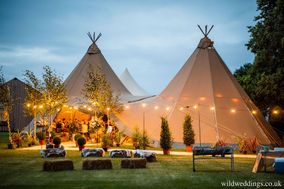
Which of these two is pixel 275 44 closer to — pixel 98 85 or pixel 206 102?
pixel 206 102

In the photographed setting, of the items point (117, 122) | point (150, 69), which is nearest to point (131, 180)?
point (117, 122)

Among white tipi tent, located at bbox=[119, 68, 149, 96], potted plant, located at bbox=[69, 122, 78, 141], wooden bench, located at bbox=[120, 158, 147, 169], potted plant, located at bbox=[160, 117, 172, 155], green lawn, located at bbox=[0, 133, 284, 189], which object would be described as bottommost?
green lawn, located at bbox=[0, 133, 284, 189]

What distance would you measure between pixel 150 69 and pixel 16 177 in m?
188

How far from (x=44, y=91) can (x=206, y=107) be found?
7.33 meters

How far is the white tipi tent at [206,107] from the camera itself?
1605 cm

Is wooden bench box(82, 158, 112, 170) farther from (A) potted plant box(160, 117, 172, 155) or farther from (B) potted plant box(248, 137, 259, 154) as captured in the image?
(B) potted plant box(248, 137, 259, 154)

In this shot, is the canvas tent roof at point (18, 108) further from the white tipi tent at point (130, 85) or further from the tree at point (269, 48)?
the tree at point (269, 48)

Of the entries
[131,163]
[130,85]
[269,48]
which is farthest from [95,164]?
[130,85]

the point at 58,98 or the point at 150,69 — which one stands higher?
the point at 150,69

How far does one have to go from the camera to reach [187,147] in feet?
48.8

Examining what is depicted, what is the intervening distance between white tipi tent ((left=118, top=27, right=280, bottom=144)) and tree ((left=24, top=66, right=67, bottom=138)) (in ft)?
12.3

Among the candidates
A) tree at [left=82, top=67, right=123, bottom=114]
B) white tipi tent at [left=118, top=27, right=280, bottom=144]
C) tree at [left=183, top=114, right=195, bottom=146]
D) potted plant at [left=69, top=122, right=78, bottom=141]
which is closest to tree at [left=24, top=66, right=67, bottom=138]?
tree at [left=82, top=67, right=123, bottom=114]

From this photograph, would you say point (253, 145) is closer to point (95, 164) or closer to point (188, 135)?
point (188, 135)

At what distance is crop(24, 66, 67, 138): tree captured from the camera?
1714 centimetres
